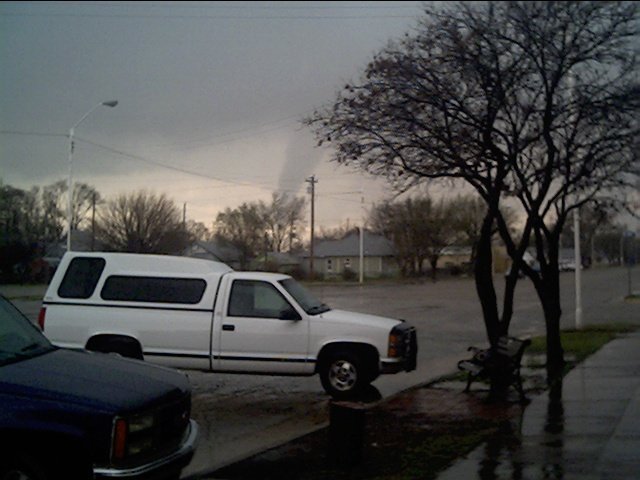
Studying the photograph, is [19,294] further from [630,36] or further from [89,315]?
[630,36]

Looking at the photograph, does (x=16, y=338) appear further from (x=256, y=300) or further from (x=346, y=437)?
(x=256, y=300)

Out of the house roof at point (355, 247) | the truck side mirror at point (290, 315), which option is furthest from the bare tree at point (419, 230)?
the truck side mirror at point (290, 315)

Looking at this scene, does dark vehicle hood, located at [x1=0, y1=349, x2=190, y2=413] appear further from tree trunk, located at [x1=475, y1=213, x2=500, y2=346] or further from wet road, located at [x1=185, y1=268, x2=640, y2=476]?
tree trunk, located at [x1=475, y1=213, x2=500, y2=346]

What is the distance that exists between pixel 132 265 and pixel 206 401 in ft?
7.98

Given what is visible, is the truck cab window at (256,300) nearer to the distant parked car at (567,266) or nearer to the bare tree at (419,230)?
the bare tree at (419,230)

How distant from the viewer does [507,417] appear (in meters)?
10.1

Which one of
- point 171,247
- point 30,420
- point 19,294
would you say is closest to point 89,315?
point 30,420

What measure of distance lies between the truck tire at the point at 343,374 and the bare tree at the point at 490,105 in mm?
2356

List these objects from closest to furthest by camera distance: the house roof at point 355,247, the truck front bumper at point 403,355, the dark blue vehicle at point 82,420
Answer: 1. the dark blue vehicle at point 82,420
2. the truck front bumper at point 403,355
3. the house roof at point 355,247

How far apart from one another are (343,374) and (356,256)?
7603 centimetres

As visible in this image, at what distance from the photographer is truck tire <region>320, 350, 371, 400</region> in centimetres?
1201

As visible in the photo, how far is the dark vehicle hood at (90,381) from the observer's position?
5.46 meters

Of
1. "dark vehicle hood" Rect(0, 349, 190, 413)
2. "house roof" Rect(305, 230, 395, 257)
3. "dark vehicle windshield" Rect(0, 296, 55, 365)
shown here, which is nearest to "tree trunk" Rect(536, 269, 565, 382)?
"dark vehicle hood" Rect(0, 349, 190, 413)

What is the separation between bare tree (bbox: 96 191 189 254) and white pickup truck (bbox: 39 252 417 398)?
14.6 meters
